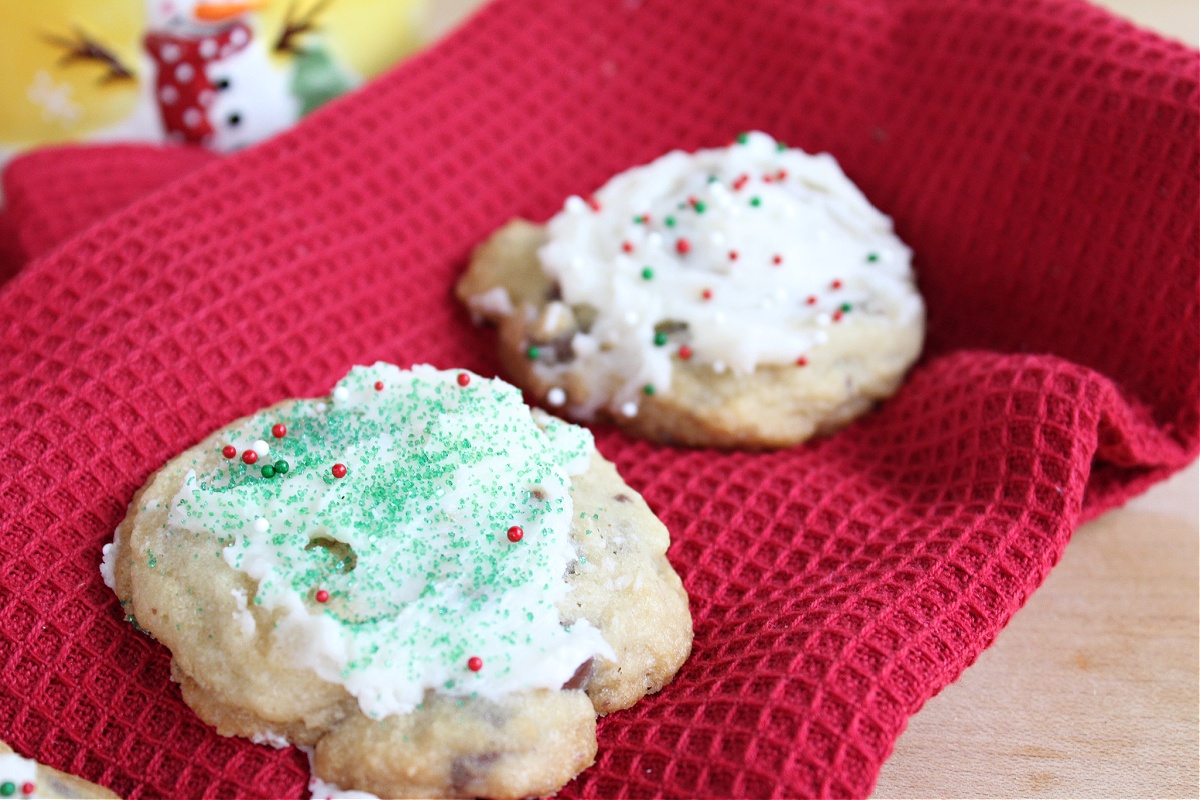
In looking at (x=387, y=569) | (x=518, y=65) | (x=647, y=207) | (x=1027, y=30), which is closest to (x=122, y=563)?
(x=387, y=569)

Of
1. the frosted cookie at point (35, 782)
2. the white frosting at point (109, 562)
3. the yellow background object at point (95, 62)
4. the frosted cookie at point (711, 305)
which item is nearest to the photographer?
the frosted cookie at point (35, 782)

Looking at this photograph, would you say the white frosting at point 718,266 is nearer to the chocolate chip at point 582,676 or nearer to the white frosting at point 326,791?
the chocolate chip at point 582,676

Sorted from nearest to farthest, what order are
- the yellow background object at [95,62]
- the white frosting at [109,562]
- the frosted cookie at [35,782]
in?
the frosted cookie at [35,782], the white frosting at [109,562], the yellow background object at [95,62]

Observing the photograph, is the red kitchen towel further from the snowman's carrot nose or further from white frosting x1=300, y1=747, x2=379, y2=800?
the snowman's carrot nose

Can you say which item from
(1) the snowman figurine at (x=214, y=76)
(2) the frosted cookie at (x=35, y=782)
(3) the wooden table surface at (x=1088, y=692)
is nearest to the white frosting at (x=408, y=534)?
(2) the frosted cookie at (x=35, y=782)

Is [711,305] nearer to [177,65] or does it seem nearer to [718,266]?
[718,266]

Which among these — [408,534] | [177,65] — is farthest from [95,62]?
[408,534]

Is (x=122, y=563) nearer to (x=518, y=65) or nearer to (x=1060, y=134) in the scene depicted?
(x=518, y=65)
